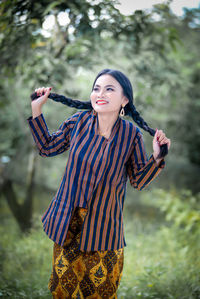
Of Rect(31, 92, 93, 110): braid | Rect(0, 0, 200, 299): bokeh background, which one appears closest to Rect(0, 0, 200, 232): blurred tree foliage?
Rect(0, 0, 200, 299): bokeh background

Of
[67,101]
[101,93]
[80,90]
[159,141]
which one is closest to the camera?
[159,141]

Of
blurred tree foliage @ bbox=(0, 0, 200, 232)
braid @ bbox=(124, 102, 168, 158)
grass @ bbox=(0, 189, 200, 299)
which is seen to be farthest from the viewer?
grass @ bbox=(0, 189, 200, 299)

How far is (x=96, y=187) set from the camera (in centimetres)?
151

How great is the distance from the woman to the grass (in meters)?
0.83

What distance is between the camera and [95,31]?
2.43m

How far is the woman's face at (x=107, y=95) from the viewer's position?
1555 mm

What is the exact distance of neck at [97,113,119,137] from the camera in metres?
1.59

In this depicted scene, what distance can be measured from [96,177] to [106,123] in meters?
0.30

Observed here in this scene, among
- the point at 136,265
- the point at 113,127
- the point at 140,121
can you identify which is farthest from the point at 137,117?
the point at 136,265

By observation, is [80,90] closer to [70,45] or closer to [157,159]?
[70,45]

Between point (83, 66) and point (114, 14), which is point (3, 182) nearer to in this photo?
point (83, 66)

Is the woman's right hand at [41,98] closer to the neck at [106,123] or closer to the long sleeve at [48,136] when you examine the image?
the long sleeve at [48,136]

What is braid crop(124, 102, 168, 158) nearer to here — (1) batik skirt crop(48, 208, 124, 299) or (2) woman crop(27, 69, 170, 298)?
(2) woman crop(27, 69, 170, 298)

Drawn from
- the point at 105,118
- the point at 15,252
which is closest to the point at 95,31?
the point at 105,118
